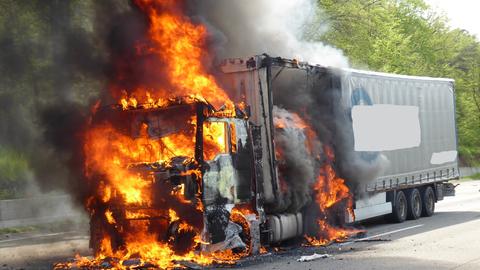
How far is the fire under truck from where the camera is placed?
1136 centimetres

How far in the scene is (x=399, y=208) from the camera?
18547 mm

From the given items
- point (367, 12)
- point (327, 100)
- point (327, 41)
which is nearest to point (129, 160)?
point (327, 100)

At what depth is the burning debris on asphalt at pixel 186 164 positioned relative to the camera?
36.3 feet

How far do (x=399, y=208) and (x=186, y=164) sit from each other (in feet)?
29.5

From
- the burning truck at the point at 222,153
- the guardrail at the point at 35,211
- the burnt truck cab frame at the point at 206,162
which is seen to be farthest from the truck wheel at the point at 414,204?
the guardrail at the point at 35,211

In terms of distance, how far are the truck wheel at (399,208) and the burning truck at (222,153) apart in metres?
0.71

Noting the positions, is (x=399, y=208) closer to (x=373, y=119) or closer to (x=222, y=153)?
(x=373, y=119)

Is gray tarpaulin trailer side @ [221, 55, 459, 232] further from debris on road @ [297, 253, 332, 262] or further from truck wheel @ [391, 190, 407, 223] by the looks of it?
debris on road @ [297, 253, 332, 262]

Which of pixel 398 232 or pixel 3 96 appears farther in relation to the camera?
pixel 3 96

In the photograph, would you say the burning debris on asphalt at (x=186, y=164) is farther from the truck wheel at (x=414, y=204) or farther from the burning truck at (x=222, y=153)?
the truck wheel at (x=414, y=204)

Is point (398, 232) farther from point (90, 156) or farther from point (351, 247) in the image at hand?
point (90, 156)

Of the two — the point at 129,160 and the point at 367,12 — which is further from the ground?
the point at 367,12

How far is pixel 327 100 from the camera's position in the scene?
1538cm

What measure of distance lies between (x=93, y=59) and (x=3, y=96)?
478cm
